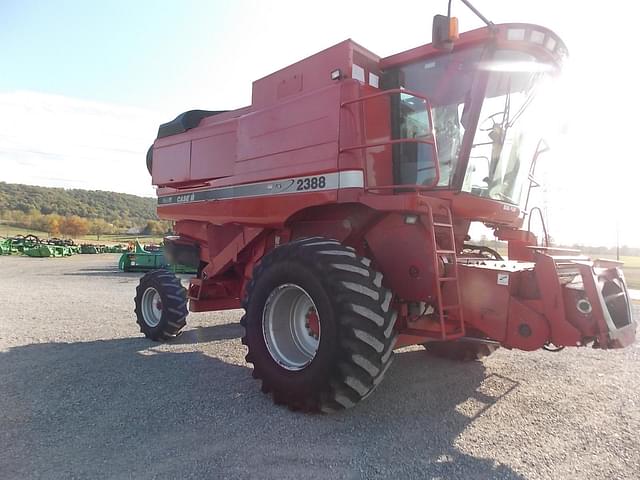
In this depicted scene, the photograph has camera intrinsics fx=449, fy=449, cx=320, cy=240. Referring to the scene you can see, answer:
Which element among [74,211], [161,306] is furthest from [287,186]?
[74,211]

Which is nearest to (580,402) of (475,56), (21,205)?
(475,56)

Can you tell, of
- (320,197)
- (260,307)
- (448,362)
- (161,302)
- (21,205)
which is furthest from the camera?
(21,205)

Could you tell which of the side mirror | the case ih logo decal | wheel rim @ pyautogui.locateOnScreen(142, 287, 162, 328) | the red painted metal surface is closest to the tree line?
wheel rim @ pyautogui.locateOnScreen(142, 287, 162, 328)

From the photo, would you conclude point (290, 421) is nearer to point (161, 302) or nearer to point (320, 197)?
point (320, 197)

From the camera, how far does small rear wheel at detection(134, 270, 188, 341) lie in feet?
22.0

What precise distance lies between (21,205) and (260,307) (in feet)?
345

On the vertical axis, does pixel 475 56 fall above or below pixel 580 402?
above

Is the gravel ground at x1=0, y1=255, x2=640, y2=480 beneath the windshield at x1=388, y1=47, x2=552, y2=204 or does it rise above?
beneath

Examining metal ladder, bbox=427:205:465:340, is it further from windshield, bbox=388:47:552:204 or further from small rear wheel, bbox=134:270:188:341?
small rear wheel, bbox=134:270:188:341

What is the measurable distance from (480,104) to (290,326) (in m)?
2.79

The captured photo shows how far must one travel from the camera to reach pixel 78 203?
4055 inches

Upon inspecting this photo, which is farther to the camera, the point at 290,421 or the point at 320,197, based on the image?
the point at 320,197

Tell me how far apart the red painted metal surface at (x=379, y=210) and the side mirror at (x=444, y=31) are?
462 mm

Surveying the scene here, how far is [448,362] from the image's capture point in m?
5.51
